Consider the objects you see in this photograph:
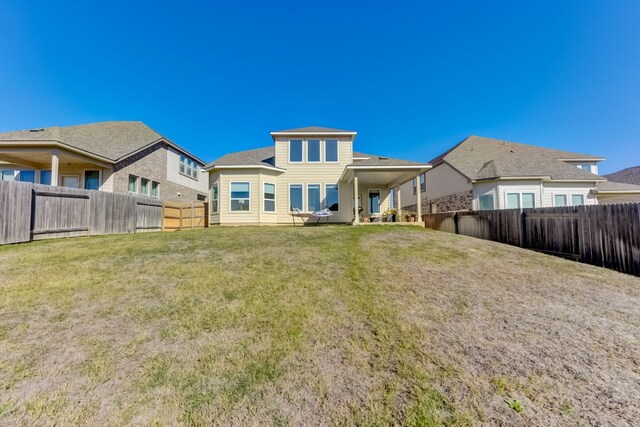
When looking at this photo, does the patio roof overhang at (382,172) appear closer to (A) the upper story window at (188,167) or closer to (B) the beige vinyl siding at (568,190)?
(B) the beige vinyl siding at (568,190)

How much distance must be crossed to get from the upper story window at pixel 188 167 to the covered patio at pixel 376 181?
43.7 ft

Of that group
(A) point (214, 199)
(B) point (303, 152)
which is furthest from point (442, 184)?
(A) point (214, 199)

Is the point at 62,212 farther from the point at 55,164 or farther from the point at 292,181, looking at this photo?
the point at 292,181

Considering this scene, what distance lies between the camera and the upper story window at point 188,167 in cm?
2062

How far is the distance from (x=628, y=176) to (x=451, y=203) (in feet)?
92.1

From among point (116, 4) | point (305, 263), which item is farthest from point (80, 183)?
point (305, 263)

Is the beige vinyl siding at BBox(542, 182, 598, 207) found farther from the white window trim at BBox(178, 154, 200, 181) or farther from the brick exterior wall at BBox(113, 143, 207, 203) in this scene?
the white window trim at BBox(178, 154, 200, 181)

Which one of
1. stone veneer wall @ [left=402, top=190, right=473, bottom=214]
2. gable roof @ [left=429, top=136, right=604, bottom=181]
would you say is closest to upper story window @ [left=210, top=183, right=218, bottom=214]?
stone veneer wall @ [left=402, top=190, right=473, bottom=214]

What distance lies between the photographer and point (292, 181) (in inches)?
637

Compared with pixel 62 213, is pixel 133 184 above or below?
above

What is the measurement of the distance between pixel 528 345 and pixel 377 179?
1363cm

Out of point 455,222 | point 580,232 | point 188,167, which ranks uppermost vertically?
point 188,167

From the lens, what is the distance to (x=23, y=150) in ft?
39.2

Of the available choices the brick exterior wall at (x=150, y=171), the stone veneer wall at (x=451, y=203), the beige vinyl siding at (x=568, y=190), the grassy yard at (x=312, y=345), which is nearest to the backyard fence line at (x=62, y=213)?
the grassy yard at (x=312, y=345)
